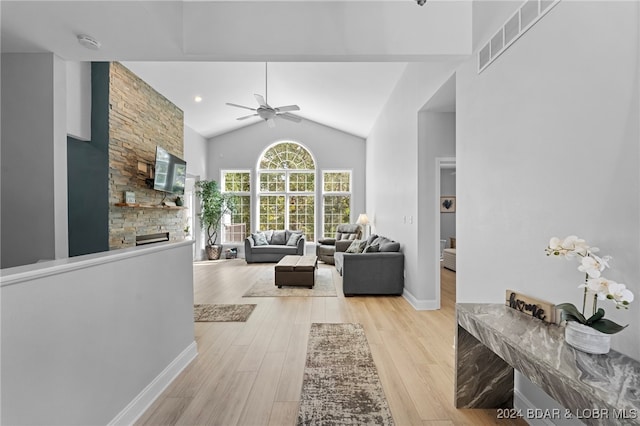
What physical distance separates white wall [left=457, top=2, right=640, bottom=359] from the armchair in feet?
16.0

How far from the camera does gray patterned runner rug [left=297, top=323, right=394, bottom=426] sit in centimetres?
195

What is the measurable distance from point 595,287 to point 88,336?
2.32 metres

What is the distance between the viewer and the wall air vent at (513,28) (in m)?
1.84

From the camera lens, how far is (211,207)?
830 centimetres

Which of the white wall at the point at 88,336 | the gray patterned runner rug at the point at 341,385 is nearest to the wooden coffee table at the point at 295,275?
the gray patterned runner rug at the point at 341,385

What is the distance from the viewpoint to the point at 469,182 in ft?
9.16

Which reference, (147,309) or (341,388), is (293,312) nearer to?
(341,388)

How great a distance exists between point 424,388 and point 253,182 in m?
7.55

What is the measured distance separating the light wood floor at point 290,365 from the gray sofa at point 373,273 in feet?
0.80

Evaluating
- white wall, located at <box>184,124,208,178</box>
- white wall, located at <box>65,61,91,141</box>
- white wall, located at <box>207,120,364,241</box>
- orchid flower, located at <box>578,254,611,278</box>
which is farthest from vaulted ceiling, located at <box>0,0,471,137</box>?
white wall, located at <box>207,120,364,241</box>

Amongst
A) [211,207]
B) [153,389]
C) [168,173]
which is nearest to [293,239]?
[211,207]

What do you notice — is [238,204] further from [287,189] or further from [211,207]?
[287,189]

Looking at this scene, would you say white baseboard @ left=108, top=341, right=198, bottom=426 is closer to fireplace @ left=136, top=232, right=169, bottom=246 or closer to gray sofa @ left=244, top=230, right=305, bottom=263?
fireplace @ left=136, top=232, right=169, bottom=246

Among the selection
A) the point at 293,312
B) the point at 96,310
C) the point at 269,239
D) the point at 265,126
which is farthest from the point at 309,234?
the point at 96,310
